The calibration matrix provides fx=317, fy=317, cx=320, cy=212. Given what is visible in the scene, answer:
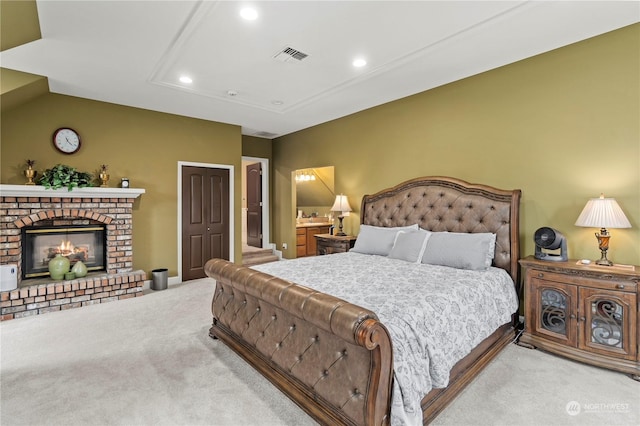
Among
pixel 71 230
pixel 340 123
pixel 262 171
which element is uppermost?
pixel 340 123

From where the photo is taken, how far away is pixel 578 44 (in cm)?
294

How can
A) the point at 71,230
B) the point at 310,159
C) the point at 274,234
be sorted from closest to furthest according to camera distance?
the point at 71,230, the point at 310,159, the point at 274,234

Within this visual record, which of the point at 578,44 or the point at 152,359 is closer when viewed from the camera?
the point at 152,359

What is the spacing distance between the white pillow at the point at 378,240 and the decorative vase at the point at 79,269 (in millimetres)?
3678

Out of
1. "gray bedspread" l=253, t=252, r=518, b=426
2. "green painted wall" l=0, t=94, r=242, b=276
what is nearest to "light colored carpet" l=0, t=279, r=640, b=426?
"gray bedspread" l=253, t=252, r=518, b=426

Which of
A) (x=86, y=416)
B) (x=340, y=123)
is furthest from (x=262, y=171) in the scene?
(x=86, y=416)

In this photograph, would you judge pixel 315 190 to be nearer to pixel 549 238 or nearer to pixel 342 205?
pixel 342 205

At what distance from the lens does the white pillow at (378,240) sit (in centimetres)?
388

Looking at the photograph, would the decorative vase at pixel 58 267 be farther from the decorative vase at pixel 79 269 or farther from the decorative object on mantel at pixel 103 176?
the decorative object on mantel at pixel 103 176

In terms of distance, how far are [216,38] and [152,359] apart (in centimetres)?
287

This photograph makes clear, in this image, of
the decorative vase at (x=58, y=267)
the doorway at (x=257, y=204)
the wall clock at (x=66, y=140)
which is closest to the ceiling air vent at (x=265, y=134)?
the doorway at (x=257, y=204)

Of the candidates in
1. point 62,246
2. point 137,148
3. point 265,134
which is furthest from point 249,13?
point 265,134

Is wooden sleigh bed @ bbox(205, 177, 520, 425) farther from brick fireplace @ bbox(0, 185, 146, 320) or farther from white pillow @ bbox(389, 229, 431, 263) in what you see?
brick fireplace @ bbox(0, 185, 146, 320)

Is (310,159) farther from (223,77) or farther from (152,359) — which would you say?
(152,359)
